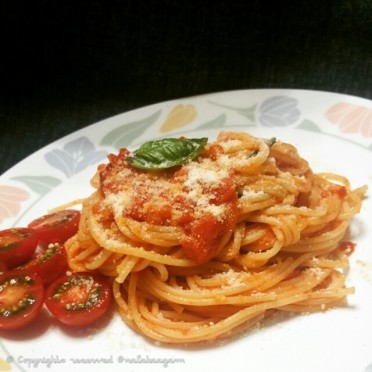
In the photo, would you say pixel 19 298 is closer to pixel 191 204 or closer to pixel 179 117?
pixel 191 204

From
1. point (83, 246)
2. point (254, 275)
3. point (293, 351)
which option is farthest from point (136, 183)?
point (293, 351)

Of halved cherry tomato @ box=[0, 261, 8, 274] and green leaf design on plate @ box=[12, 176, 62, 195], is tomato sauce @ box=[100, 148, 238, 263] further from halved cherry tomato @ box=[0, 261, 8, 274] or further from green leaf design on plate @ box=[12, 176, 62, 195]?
green leaf design on plate @ box=[12, 176, 62, 195]

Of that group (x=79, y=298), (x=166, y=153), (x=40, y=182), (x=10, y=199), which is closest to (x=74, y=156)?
(x=40, y=182)

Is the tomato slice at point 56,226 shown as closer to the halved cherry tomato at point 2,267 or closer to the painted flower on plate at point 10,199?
the painted flower on plate at point 10,199

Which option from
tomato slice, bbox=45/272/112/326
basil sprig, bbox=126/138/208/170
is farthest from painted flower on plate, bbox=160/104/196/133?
tomato slice, bbox=45/272/112/326

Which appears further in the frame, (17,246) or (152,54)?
(152,54)


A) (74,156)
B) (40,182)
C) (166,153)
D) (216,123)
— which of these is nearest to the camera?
(166,153)

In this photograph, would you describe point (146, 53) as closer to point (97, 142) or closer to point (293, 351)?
point (97, 142)
